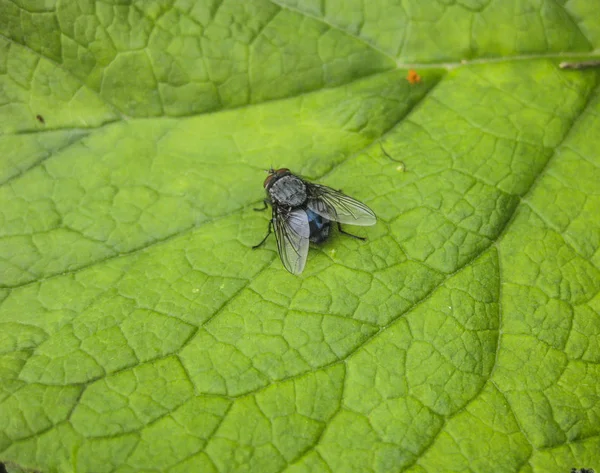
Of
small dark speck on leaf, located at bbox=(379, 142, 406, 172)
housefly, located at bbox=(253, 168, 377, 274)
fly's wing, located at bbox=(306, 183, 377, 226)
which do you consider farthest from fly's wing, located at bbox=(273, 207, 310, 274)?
small dark speck on leaf, located at bbox=(379, 142, 406, 172)

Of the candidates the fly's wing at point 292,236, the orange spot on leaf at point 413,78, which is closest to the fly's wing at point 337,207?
the fly's wing at point 292,236

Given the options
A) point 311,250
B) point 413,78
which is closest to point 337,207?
point 311,250

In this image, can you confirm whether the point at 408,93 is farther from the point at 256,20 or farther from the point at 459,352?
the point at 459,352

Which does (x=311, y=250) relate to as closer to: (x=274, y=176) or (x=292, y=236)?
(x=292, y=236)

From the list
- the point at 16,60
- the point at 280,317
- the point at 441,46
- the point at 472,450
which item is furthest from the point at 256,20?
the point at 472,450

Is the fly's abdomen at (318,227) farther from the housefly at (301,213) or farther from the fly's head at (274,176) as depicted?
the fly's head at (274,176)

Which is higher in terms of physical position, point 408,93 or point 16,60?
point 408,93
